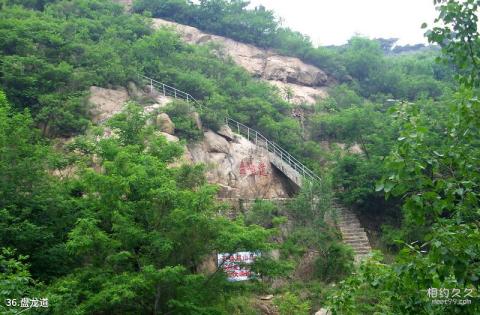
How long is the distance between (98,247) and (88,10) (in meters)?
22.1

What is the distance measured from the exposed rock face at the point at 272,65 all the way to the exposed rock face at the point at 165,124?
516 inches

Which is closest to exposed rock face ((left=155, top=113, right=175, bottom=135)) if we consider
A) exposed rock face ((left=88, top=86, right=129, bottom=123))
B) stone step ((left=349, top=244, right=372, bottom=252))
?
exposed rock face ((left=88, top=86, right=129, bottom=123))

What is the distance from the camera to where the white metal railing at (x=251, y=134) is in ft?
70.7

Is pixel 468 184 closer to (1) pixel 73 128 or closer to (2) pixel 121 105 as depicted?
(1) pixel 73 128

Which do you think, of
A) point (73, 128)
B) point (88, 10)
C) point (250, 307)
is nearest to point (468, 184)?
point (250, 307)

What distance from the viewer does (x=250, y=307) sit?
12.5 metres

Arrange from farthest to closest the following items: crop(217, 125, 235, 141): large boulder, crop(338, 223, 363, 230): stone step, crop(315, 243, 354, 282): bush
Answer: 1. crop(217, 125, 235, 141): large boulder
2. crop(338, 223, 363, 230): stone step
3. crop(315, 243, 354, 282): bush

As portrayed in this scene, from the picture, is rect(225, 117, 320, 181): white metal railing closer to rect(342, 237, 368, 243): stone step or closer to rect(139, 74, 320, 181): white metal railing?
rect(139, 74, 320, 181): white metal railing

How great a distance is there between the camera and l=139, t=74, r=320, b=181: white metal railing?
21.6 metres

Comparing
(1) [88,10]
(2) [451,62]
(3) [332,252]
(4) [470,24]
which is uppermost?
(1) [88,10]

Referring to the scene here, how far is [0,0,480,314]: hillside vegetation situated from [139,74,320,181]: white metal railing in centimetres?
66

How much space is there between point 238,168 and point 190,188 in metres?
7.42

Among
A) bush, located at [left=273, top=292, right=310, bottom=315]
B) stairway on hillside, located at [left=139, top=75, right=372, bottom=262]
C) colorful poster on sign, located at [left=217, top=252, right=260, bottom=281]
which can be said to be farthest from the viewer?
stairway on hillside, located at [left=139, top=75, right=372, bottom=262]

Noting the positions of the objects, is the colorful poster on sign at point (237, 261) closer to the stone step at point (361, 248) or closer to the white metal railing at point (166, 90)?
the stone step at point (361, 248)
